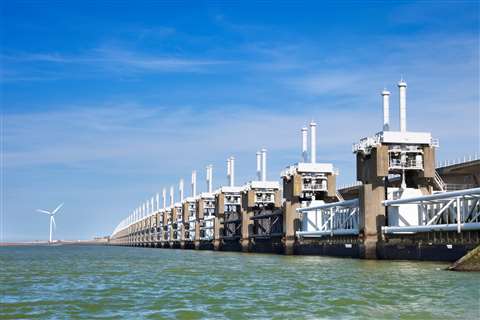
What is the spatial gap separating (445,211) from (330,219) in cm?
2450

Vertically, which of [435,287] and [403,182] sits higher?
Answer: [403,182]

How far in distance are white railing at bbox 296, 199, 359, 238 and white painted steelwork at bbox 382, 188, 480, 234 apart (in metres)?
9.72

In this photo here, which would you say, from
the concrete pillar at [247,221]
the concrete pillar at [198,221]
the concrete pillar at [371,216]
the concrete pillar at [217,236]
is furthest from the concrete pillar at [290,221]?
the concrete pillar at [198,221]

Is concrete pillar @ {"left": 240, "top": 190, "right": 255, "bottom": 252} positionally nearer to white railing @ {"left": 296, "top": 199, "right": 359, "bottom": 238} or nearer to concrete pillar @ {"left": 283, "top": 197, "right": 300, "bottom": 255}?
concrete pillar @ {"left": 283, "top": 197, "right": 300, "bottom": 255}

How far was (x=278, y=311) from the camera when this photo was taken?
24828mm

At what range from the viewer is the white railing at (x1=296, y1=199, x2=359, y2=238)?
259 feet

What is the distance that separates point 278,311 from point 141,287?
12143 millimetres

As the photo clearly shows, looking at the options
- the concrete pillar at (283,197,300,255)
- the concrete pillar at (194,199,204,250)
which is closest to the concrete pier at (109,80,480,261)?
the concrete pillar at (283,197,300,255)

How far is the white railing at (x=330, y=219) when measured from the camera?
259ft

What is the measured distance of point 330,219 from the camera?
8581cm

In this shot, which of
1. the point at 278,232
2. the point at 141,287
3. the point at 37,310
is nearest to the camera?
the point at 37,310

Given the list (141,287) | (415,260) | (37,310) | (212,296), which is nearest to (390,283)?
(212,296)

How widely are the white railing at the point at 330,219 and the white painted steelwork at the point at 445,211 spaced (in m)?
9.72

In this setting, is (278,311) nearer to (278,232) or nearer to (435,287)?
(435,287)
